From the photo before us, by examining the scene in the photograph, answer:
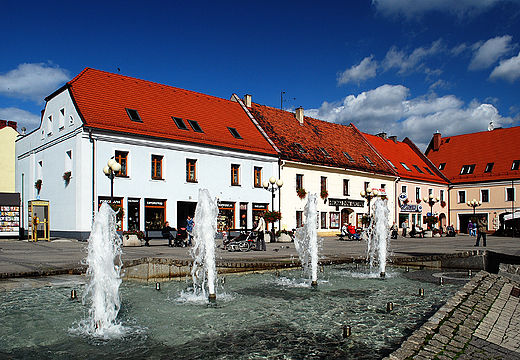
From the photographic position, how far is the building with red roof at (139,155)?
25844 mm

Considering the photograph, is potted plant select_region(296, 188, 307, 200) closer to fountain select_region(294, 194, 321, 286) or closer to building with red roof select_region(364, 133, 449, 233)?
building with red roof select_region(364, 133, 449, 233)

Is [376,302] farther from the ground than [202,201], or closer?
closer

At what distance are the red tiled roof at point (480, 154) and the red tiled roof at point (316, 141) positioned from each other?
572 inches

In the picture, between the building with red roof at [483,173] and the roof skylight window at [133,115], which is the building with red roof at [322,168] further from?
the building with red roof at [483,173]

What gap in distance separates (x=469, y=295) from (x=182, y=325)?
4757 millimetres

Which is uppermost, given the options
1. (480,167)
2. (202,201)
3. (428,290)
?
(480,167)

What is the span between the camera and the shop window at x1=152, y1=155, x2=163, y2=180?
1114 inches

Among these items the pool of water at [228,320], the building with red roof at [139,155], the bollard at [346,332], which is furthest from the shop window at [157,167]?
the bollard at [346,332]

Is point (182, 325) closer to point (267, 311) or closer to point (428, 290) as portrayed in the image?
point (267, 311)

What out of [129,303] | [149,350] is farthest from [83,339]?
[129,303]

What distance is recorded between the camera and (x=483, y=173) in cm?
5272

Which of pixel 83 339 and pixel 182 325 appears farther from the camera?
pixel 182 325

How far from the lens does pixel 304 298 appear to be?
8.65 metres

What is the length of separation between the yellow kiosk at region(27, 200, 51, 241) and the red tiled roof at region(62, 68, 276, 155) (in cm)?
607
